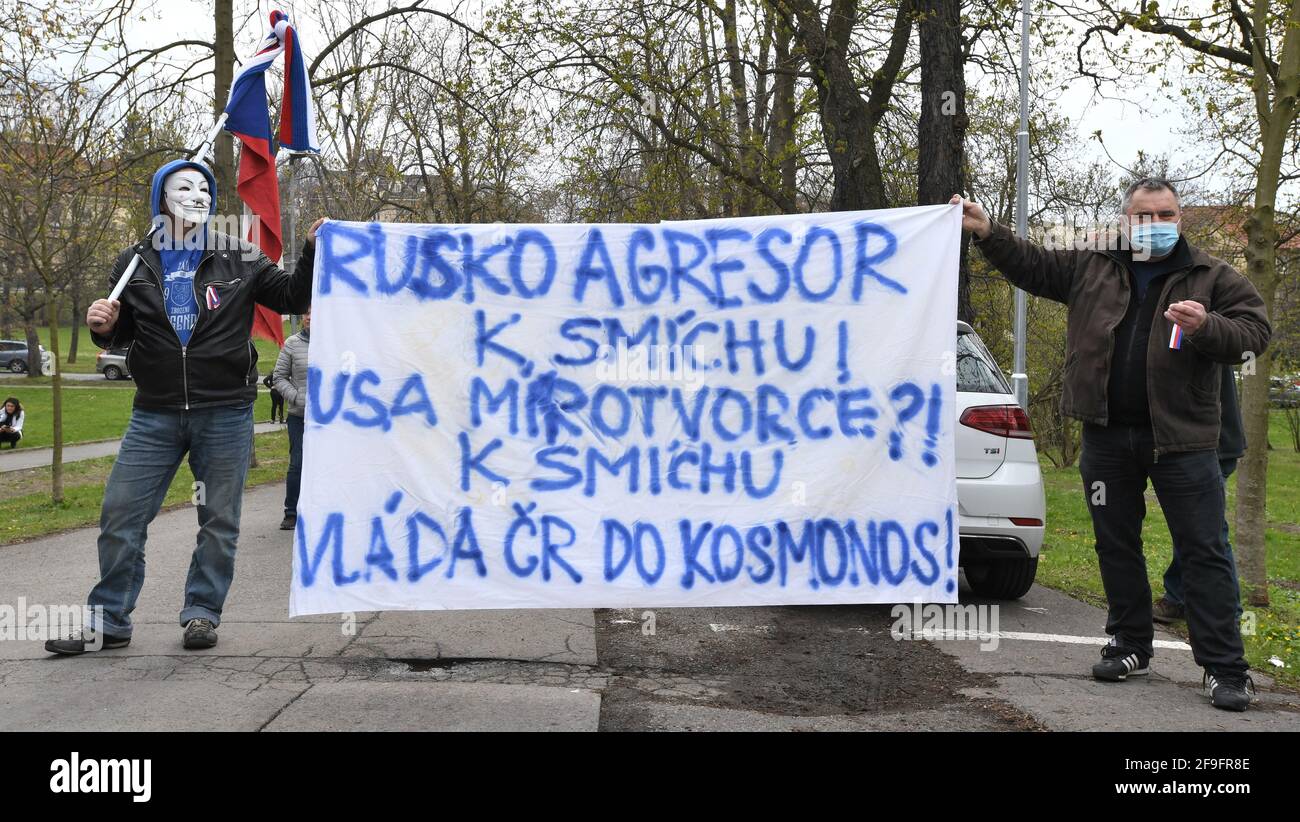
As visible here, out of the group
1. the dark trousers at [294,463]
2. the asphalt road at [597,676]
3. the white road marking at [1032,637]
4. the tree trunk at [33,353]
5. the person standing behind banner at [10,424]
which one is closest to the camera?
the asphalt road at [597,676]

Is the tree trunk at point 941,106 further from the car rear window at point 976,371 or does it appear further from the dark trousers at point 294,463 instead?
the dark trousers at point 294,463

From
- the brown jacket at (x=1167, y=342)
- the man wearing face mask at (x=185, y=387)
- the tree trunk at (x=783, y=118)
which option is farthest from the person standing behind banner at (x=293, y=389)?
the tree trunk at (x=783, y=118)

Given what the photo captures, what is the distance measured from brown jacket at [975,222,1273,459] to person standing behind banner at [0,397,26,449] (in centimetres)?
1975

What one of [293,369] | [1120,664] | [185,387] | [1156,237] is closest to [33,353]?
[293,369]

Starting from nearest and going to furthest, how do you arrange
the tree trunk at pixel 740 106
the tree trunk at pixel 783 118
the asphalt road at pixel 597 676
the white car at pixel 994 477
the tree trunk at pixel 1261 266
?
1. the asphalt road at pixel 597 676
2. the white car at pixel 994 477
3. the tree trunk at pixel 1261 266
4. the tree trunk at pixel 740 106
5. the tree trunk at pixel 783 118

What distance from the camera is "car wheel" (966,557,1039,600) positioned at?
Answer: 626 centimetres

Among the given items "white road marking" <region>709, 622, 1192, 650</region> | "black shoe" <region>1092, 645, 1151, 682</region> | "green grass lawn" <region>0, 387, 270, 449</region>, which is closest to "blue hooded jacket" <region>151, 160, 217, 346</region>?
"white road marking" <region>709, 622, 1192, 650</region>

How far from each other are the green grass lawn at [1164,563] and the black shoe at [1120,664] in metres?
0.69

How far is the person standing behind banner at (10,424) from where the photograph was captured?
64.7 feet

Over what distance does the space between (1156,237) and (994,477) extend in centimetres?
180

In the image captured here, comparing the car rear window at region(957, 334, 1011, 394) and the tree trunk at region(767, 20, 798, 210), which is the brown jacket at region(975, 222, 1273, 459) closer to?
the car rear window at region(957, 334, 1011, 394)

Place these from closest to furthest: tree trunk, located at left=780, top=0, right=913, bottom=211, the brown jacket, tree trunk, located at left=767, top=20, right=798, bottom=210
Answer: the brown jacket < tree trunk, located at left=780, top=0, right=913, bottom=211 < tree trunk, located at left=767, top=20, right=798, bottom=210

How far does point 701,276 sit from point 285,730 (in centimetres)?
234

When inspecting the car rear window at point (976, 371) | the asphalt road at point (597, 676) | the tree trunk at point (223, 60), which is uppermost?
the tree trunk at point (223, 60)
